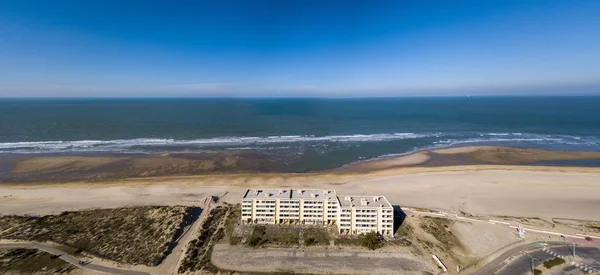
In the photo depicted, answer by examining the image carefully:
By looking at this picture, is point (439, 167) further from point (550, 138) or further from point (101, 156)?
point (101, 156)

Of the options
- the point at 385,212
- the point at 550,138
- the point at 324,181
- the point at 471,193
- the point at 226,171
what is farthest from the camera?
the point at 550,138

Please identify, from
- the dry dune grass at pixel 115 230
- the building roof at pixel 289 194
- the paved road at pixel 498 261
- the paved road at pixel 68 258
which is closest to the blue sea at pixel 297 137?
the building roof at pixel 289 194

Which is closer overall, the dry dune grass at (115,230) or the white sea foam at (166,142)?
the dry dune grass at (115,230)

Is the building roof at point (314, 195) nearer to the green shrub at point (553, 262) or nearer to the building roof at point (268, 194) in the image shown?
the building roof at point (268, 194)

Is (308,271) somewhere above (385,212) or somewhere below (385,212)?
below

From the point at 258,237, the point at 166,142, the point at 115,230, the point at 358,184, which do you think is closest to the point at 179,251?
the point at 258,237

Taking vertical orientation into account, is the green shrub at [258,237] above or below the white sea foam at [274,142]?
below

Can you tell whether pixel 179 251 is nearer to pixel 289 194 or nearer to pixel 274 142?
pixel 289 194

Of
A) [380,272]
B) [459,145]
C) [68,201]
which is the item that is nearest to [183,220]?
[68,201]

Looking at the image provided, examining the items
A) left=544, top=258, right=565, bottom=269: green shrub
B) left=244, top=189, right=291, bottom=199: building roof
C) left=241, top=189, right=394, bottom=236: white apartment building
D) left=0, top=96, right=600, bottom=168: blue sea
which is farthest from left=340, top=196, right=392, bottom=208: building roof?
left=0, top=96, right=600, bottom=168: blue sea
